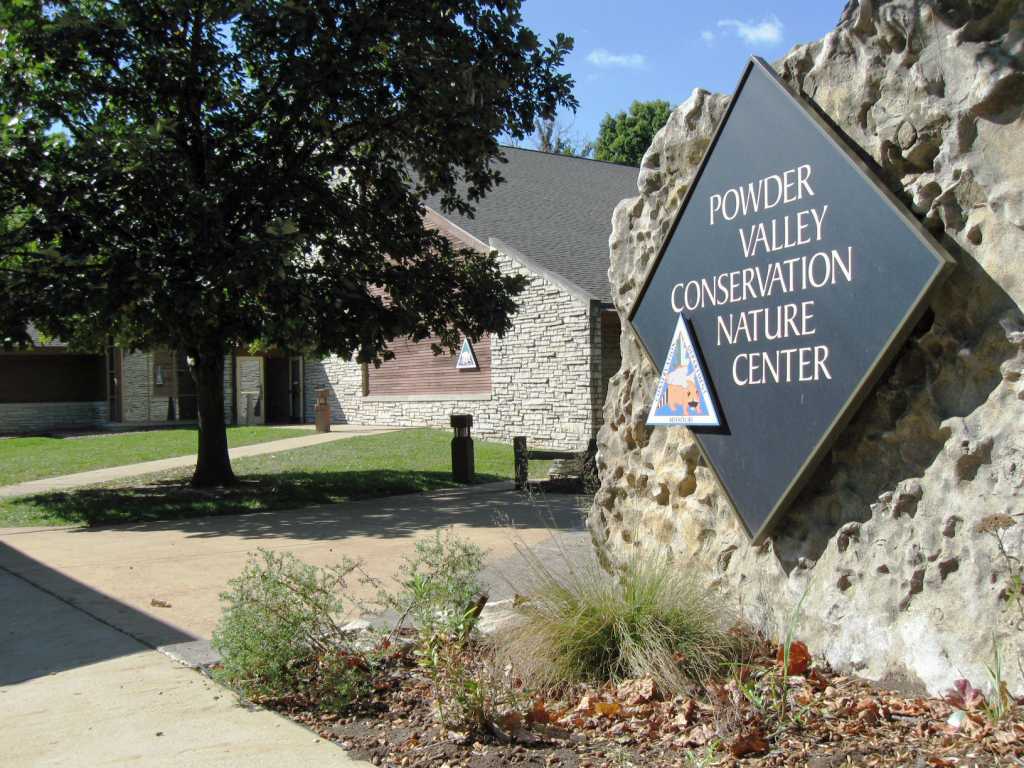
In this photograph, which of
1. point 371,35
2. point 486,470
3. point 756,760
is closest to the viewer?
point 756,760

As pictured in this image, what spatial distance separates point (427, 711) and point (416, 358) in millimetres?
19995

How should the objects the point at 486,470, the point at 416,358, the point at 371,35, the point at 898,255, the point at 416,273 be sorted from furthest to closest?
the point at 416,358 < the point at 486,470 < the point at 416,273 < the point at 371,35 < the point at 898,255

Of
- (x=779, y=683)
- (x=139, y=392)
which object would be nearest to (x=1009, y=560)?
(x=779, y=683)

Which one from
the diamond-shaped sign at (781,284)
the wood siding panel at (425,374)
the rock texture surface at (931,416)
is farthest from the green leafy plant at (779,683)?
the wood siding panel at (425,374)

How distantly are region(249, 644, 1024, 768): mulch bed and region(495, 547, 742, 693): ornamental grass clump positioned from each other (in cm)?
10

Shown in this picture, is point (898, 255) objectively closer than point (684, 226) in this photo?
Yes

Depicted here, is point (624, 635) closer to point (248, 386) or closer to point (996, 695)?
point (996, 695)

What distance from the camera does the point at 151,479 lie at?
14789mm

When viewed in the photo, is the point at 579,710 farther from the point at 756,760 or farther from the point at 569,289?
the point at 569,289

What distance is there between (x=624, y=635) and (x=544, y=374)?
48.4 feet

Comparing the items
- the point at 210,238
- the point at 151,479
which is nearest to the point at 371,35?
the point at 210,238

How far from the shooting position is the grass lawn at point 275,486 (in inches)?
452

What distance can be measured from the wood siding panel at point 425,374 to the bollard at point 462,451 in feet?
21.9

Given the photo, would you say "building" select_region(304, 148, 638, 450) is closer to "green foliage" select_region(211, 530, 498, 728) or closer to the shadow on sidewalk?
the shadow on sidewalk
